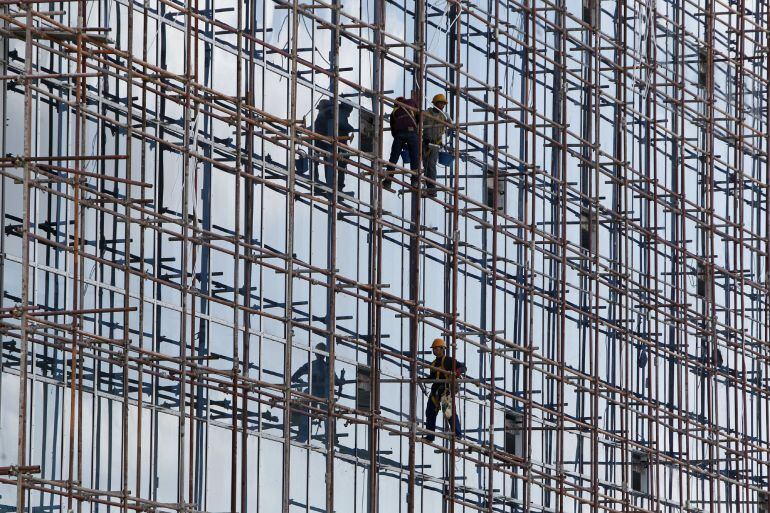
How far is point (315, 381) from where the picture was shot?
31516 millimetres

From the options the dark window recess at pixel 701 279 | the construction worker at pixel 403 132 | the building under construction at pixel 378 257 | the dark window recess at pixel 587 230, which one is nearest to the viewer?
the building under construction at pixel 378 257

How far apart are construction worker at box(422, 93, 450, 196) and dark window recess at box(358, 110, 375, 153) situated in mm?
702

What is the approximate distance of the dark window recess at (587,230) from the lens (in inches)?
1512

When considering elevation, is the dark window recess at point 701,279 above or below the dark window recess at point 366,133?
above

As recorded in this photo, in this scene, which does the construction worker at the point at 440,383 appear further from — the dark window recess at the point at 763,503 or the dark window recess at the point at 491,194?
the dark window recess at the point at 763,503

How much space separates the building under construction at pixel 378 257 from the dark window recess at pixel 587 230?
5 cm

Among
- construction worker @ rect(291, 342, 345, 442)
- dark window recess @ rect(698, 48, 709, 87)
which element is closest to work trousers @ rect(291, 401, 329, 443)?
construction worker @ rect(291, 342, 345, 442)

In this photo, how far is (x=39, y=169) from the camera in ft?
81.6

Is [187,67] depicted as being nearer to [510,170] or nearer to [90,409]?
[90,409]

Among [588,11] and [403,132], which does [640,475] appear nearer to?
[588,11]

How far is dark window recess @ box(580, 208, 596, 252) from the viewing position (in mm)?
38406

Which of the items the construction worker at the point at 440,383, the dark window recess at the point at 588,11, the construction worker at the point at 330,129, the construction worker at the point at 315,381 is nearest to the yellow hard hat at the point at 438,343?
the construction worker at the point at 440,383

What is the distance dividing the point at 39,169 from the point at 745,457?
1928 centimetres

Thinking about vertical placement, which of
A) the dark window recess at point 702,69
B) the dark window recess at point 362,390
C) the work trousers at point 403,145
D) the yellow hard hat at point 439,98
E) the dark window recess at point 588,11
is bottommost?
the dark window recess at point 362,390
